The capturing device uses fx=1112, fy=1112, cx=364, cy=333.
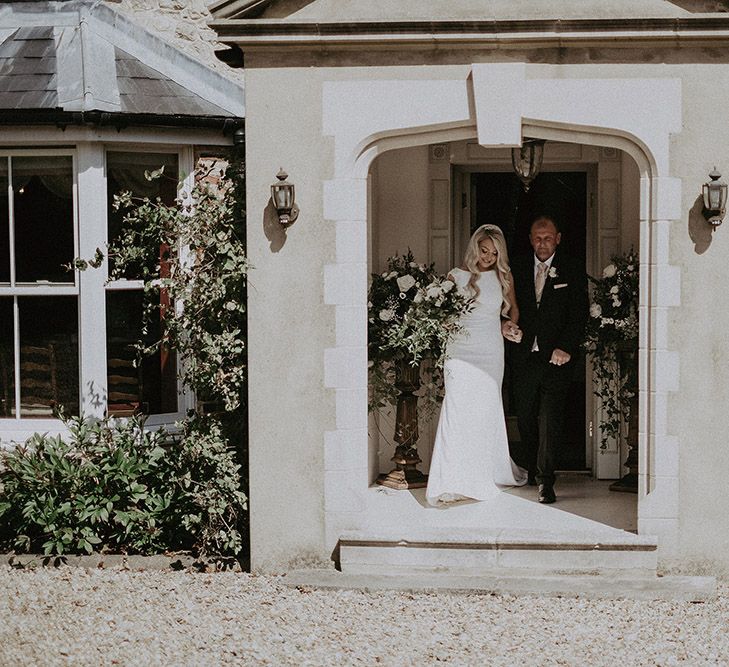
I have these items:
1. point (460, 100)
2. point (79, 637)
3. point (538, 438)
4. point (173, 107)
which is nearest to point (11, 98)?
point (173, 107)

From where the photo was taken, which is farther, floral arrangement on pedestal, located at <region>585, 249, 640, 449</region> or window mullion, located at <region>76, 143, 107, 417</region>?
window mullion, located at <region>76, 143, 107, 417</region>

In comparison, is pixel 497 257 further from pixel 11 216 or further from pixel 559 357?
pixel 11 216

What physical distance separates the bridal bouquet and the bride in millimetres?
151

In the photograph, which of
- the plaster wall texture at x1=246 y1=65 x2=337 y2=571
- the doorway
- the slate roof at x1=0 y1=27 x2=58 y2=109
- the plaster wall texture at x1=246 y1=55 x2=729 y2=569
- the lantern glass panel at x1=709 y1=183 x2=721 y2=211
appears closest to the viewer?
the lantern glass panel at x1=709 y1=183 x2=721 y2=211

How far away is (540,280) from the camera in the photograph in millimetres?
9180

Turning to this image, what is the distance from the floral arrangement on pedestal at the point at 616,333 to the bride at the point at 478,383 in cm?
67

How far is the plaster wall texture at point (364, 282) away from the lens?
24.4ft

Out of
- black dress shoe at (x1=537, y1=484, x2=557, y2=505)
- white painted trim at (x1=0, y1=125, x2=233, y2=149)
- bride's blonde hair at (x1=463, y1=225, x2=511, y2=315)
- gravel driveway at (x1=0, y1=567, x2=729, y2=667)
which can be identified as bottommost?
gravel driveway at (x1=0, y1=567, x2=729, y2=667)

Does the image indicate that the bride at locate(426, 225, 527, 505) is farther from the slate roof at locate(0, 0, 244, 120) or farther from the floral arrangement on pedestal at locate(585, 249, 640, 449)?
the slate roof at locate(0, 0, 244, 120)

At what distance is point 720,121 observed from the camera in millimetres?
7391

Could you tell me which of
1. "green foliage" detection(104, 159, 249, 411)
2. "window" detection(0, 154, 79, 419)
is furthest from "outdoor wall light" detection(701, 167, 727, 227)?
"window" detection(0, 154, 79, 419)

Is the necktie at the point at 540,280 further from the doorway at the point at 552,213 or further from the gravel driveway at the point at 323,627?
the gravel driveway at the point at 323,627

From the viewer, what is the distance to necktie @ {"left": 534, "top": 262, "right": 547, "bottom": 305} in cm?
916

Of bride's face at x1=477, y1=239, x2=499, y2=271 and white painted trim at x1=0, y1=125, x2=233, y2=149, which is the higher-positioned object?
white painted trim at x1=0, y1=125, x2=233, y2=149
